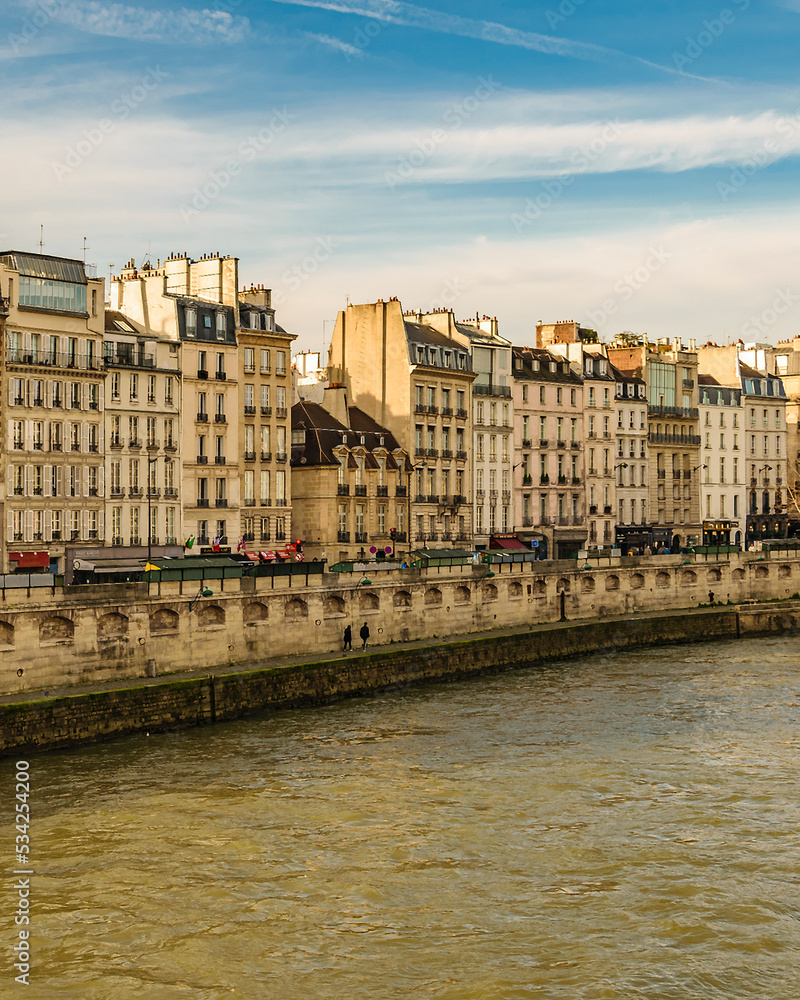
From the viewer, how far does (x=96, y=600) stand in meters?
40.5

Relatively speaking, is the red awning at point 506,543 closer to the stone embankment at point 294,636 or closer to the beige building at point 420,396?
the beige building at point 420,396

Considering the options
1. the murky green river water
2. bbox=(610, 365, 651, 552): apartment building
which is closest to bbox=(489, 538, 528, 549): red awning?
bbox=(610, 365, 651, 552): apartment building

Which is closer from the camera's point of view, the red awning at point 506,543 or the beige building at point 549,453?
the red awning at point 506,543

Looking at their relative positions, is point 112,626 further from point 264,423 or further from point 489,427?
point 489,427

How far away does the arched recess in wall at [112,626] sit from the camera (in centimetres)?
4041

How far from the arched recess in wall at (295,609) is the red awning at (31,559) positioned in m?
11.7

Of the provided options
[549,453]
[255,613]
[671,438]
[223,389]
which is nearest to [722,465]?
[671,438]

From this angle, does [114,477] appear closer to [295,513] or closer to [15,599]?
[295,513]

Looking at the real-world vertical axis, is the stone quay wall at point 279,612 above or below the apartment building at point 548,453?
below

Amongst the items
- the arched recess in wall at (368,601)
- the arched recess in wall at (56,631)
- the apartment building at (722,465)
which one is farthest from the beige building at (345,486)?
the apartment building at (722,465)

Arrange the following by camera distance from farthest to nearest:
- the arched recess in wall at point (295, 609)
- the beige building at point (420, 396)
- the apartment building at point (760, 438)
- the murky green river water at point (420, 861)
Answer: the apartment building at point (760, 438), the beige building at point (420, 396), the arched recess in wall at point (295, 609), the murky green river water at point (420, 861)

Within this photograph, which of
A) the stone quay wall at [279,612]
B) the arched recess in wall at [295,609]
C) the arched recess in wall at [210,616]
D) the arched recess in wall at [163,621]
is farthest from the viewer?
the arched recess in wall at [295,609]

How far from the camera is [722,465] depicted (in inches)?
3730

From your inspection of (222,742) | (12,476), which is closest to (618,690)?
(222,742)
